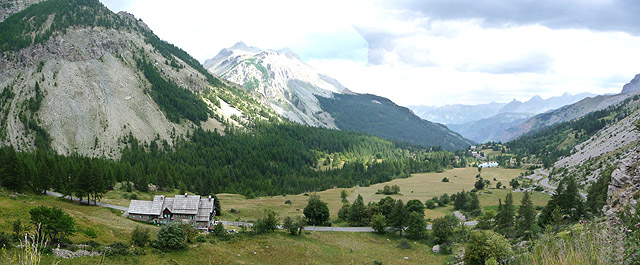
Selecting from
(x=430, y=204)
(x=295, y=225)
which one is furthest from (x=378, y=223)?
(x=430, y=204)

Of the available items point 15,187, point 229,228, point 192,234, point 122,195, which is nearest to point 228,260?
point 192,234

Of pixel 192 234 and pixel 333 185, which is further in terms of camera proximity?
pixel 333 185

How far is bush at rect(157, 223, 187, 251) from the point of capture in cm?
5625

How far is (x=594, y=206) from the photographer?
6956 cm

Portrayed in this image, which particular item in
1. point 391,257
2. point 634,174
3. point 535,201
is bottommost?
point 391,257

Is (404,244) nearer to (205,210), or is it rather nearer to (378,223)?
(378,223)

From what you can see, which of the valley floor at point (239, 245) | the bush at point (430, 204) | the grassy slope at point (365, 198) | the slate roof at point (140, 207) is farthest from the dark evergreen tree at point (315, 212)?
the bush at point (430, 204)

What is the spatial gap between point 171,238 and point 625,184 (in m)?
67.4

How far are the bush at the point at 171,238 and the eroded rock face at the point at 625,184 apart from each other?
201 feet

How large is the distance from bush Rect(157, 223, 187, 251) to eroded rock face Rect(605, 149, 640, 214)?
61288 millimetres

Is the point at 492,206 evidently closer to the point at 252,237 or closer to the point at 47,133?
the point at 252,237

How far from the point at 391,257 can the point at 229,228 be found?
3755cm

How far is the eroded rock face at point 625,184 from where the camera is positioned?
38531 mm

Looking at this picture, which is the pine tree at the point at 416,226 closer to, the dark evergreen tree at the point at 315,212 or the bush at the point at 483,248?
the dark evergreen tree at the point at 315,212
